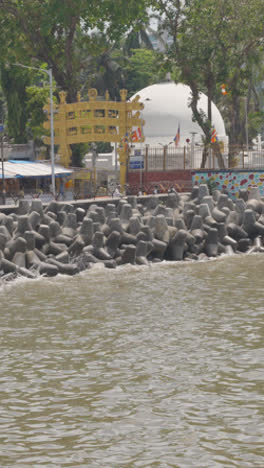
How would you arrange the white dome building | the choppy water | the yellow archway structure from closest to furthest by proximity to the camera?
the choppy water < the yellow archway structure < the white dome building

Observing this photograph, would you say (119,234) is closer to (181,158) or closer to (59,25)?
(181,158)

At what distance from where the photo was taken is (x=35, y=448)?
13875 millimetres

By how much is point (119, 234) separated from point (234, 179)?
1511 cm

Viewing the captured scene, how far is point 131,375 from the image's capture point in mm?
17578

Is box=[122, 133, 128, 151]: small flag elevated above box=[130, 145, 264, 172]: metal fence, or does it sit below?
above

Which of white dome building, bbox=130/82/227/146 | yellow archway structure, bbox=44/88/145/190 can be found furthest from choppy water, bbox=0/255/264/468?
white dome building, bbox=130/82/227/146

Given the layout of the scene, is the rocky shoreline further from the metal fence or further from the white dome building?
the white dome building

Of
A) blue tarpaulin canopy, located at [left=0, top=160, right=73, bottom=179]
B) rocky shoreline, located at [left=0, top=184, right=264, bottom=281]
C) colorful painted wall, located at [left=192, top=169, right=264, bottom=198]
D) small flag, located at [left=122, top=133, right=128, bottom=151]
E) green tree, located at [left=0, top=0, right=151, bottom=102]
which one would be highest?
green tree, located at [left=0, top=0, right=151, bottom=102]

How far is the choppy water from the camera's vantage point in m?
13.8

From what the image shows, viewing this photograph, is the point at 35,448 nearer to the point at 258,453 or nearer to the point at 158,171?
the point at 258,453

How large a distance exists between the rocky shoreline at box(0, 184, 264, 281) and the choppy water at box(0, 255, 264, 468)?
1.75m

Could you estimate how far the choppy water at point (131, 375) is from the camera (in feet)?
45.4

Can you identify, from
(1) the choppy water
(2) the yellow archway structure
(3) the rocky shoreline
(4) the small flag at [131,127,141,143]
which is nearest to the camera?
(1) the choppy water

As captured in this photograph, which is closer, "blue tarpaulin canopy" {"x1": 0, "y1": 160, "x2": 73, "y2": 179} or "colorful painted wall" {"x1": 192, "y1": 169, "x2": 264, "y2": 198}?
"colorful painted wall" {"x1": 192, "y1": 169, "x2": 264, "y2": 198}
